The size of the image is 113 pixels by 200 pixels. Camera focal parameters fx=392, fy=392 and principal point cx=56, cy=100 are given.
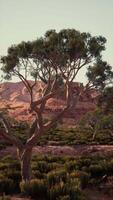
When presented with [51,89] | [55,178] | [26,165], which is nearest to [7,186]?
[26,165]

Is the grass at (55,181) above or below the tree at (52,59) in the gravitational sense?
below

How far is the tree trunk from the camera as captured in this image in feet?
55.4

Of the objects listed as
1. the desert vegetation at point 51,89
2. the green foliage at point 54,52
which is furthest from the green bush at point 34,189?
the green foliage at point 54,52

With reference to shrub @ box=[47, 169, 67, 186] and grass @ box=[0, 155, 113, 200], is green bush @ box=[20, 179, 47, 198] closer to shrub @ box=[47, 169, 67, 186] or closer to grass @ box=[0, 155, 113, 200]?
grass @ box=[0, 155, 113, 200]

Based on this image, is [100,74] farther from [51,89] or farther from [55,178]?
[55,178]

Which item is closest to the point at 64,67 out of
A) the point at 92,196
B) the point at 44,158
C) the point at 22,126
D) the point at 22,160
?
the point at 22,160

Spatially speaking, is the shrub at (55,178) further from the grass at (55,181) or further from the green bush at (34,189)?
the green bush at (34,189)

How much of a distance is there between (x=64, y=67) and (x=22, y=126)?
146ft

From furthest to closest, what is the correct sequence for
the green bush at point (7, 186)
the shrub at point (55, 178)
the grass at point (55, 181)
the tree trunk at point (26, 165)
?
the tree trunk at point (26, 165), the green bush at point (7, 186), the shrub at point (55, 178), the grass at point (55, 181)

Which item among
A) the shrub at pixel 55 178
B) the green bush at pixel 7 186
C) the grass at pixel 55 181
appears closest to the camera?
the grass at pixel 55 181

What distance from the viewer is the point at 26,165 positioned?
17031 millimetres

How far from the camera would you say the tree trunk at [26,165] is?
16875mm

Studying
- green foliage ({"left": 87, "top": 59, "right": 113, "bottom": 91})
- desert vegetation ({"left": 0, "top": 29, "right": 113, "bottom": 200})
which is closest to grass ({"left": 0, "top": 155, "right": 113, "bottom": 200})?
desert vegetation ({"left": 0, "top": 29, "right": 113, "bottom": 200})

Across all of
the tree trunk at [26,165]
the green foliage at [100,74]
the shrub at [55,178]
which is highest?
the green foliage at [100,74]
